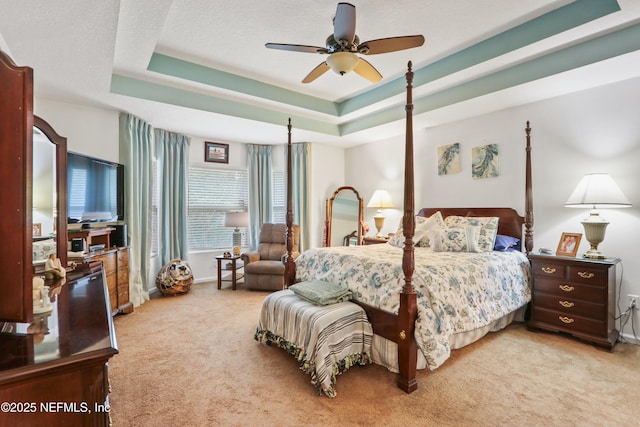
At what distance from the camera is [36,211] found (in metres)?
1.86

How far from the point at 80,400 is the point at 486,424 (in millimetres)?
1965

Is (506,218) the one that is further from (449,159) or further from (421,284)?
(421,284)

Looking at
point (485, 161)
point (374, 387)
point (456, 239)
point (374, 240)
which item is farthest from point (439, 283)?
point (374, 240)

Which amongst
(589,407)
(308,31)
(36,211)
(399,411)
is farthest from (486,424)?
(308,31)

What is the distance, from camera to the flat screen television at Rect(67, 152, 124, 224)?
2.79 metres

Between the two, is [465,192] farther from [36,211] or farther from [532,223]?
[36,211]

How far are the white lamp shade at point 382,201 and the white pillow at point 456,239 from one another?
1443 mm

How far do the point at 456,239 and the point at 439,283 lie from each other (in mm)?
1143

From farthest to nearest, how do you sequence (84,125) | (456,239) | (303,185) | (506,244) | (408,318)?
(303,185)
(84,125)
(506,244)
(456,239)
(408,318)

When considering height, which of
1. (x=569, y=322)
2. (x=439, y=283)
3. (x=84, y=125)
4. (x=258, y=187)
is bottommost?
(x=569, y=322)

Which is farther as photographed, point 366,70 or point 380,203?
point 380,203

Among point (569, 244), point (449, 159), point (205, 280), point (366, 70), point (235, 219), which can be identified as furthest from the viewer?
point (205, 280)

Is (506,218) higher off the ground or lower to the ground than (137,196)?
lower

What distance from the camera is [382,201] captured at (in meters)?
4.81
